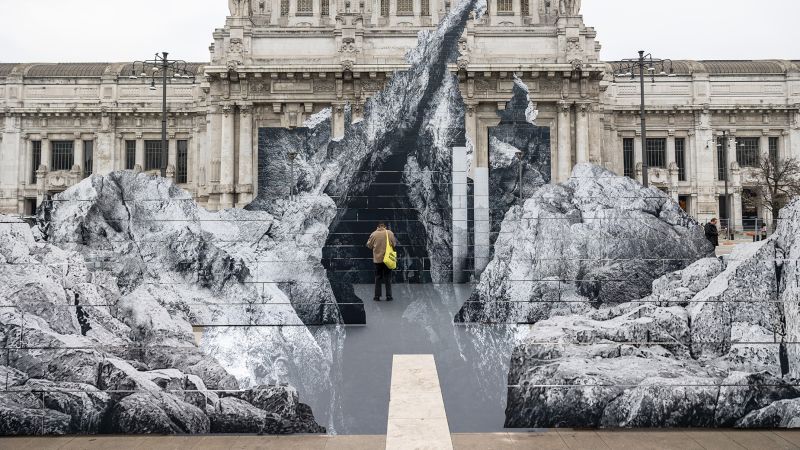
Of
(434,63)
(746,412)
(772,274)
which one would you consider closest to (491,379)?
(746,412)

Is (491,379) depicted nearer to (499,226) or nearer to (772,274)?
(499,226)

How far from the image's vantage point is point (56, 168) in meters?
38.7

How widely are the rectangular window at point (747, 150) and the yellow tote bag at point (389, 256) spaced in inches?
1517

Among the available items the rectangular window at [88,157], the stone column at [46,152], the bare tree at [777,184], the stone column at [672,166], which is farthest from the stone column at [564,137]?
the stone column at [46,152]

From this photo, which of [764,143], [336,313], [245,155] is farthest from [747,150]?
[336,313]

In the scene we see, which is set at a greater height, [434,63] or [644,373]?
[434,63]

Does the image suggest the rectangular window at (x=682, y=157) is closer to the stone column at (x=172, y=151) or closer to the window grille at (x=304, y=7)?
the window grille at (x=304, y=7)

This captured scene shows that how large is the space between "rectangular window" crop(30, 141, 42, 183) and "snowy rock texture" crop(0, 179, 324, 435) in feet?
110

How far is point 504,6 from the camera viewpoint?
34.7m

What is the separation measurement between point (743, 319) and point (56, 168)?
40.4m

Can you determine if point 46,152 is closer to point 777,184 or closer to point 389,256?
point 389,256

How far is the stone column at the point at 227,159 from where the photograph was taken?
102 ft

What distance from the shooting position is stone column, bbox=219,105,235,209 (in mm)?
31156

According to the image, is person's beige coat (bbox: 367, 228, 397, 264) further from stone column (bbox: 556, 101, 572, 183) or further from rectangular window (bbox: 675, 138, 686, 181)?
rectangular window (bbox: 675, 138, 686, 181)
